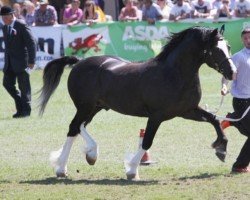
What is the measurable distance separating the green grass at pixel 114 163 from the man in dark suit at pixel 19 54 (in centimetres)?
36

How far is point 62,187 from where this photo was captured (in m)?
10.1

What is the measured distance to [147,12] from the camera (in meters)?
26.9

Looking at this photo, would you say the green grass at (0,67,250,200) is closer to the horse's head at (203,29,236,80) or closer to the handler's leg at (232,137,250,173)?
the handler's leg at (232,137,250,173)

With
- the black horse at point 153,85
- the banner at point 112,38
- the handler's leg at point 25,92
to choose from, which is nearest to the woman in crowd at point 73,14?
the banner at point 112,38

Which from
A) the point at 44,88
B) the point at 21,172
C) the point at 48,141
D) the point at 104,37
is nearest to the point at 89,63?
the point at 44,88

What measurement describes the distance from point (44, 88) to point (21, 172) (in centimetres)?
131

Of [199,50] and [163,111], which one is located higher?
[199,50]

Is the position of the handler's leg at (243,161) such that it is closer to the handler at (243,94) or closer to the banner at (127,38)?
the handler at (243,94)

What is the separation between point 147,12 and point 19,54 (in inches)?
397

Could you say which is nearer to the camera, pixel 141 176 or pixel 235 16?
pixel 141 176

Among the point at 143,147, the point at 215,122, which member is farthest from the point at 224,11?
the point at 143,147

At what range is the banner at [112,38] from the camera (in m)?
26.4

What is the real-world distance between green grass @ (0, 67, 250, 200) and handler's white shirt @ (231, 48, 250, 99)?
103 centimetres

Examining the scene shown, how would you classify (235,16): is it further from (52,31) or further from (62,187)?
(62,187)
